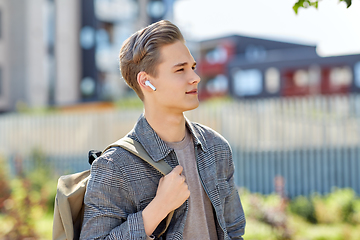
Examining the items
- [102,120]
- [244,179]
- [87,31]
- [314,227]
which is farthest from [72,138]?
[87,31]

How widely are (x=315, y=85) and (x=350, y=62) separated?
2272mm

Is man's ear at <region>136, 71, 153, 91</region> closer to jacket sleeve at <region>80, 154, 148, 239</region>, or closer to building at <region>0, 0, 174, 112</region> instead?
jacket sleeve at <region>80, 154, 148, 239</region>

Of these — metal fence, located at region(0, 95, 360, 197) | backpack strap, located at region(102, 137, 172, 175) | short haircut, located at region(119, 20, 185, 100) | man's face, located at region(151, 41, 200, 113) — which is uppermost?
short haircut, located at region(119, 20, 185, 100)

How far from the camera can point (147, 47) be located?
5.46 ft

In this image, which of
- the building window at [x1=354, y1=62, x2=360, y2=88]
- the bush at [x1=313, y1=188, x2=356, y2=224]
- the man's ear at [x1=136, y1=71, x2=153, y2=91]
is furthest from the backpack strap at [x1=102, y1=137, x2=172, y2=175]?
the building window at [x1=354, y1=62, x2=360, y2=88]

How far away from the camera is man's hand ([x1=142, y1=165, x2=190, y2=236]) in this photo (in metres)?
1.51

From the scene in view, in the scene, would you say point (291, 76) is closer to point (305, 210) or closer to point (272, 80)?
point (272, 80)

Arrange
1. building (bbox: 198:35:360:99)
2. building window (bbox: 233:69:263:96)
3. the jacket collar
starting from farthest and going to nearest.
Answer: building window (bbox: 233:69:263:96), building (bbox: 198:35:360:99), the jacket collar

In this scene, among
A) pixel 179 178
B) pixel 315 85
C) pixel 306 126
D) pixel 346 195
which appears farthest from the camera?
pixel 315 85

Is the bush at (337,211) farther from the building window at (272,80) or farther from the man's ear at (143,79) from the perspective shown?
the building window at (272,80)

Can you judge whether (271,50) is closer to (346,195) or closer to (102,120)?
(102,120)

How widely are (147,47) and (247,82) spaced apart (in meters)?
23.9

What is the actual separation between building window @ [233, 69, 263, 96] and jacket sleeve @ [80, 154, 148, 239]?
926 inches

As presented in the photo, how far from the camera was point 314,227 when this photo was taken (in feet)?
20.6
